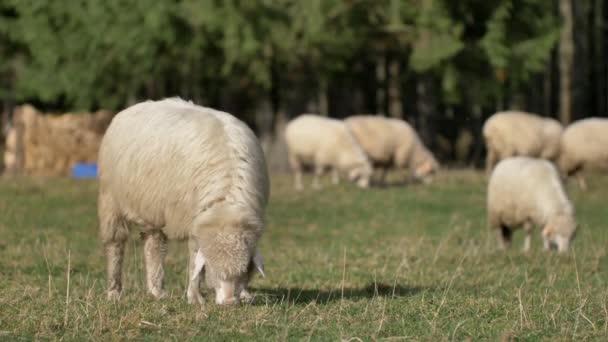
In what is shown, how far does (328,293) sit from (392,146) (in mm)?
15219

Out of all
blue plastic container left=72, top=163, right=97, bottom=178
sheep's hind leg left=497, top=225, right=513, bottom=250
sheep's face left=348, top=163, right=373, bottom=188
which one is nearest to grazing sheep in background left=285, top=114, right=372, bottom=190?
sheep's face left=348, top=163, right=373, bottom=188

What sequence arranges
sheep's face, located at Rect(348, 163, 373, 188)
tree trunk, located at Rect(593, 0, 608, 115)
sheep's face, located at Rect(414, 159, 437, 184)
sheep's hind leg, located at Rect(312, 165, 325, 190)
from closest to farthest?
1. sheep's hind leg, located at Rect(312, 165, 325, 190)
2. sheep's face, located at Rect(348, 163, 373, 188)
3. sheep's face, located at Rect(414, 159, 437, 184)
4. tree trunk, located at Rect(593, 0, 608, 115)

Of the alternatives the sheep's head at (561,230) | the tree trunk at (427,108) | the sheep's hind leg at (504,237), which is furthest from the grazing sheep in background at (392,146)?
the sheep's head at (561,230)

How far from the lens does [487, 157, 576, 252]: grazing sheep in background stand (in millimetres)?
13922

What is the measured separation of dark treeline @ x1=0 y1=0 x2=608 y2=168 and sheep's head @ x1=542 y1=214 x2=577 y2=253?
40.2 feet

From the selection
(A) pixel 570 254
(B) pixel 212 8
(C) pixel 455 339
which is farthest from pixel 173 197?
(B) pixel 212 8

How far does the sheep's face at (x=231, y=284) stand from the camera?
757cm

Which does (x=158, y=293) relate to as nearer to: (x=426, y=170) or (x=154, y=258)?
(x=154, y=258)

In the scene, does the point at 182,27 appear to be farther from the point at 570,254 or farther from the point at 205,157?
the point at 205,157

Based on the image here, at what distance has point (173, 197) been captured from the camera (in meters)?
8.33

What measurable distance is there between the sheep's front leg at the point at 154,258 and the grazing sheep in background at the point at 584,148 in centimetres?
1685

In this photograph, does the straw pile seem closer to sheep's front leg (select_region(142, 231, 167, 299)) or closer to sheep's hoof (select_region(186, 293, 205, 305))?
sheep's front leg (select_region(142, 231, 167, 299))

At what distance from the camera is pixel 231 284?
25.0 ft

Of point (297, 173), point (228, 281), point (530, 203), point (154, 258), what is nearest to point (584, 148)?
Answer: point (297, 173)
